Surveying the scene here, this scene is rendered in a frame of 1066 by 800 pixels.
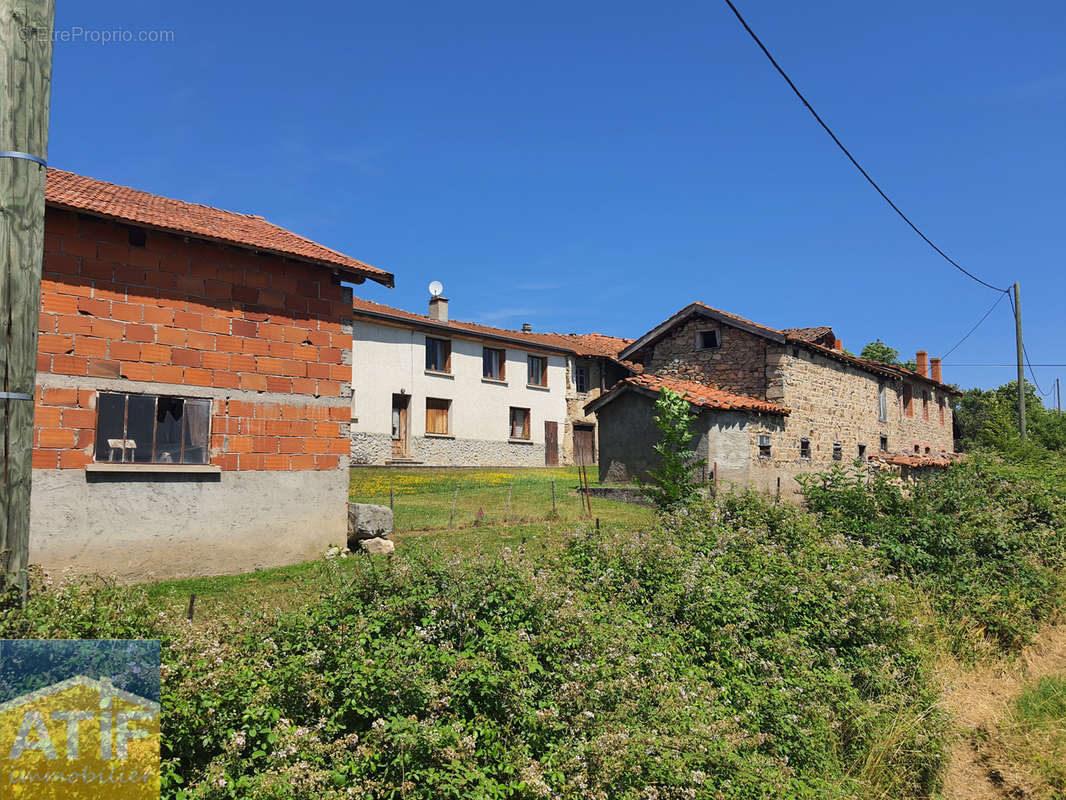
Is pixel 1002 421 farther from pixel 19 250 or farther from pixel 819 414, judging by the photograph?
pixel 19 250

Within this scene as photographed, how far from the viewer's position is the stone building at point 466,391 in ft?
85.4

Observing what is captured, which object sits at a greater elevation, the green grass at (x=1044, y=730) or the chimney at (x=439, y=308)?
the chimney at (x=439, y=308)

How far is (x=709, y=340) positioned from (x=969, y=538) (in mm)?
13093

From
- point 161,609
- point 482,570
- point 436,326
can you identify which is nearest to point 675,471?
point 482,570

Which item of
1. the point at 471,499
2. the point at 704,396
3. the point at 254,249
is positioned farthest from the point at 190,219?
the point at 704,396

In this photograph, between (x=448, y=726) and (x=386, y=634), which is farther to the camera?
(x=386, y=634)

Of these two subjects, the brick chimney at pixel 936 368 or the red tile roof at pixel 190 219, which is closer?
the red tile roof at pixel 190 219

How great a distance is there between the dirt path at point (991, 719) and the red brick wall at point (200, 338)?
965cm

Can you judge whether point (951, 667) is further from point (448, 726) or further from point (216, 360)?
point (216, 360)

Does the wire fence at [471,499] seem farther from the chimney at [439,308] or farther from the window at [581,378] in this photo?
the chimney at [439,308]

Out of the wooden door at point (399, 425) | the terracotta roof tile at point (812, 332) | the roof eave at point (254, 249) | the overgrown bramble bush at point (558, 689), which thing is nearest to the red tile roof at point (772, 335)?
the terracotta roof tile at point (812, 332)

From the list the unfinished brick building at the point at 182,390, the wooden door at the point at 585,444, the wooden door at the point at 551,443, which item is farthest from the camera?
the wooden door at the point at 585,444

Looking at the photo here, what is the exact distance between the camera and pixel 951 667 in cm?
786

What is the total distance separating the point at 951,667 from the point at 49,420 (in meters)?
11.8
